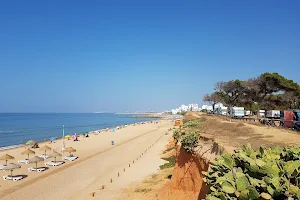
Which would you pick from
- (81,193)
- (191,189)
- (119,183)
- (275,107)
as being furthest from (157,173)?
(275,107)

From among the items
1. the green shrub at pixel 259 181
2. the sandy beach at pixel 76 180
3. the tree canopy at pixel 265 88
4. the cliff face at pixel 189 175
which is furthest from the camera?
the tree canopy at pixel 265 88

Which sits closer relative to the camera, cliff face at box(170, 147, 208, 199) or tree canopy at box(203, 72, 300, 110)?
cliff face at box(170, 147, 208, 199)

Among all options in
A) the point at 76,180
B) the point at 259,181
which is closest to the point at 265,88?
the point at 76,180

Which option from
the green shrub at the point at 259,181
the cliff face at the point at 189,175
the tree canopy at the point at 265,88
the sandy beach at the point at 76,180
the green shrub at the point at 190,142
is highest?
the tree canopy at the point at 265,88

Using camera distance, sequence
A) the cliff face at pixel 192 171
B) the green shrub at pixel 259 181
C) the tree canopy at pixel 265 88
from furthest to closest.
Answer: the tree canopy at pixel 265 88, the cliff face at pixel 192 171, the green shrub at pixel 259 181

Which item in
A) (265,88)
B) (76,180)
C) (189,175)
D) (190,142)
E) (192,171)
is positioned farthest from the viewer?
(265,88)

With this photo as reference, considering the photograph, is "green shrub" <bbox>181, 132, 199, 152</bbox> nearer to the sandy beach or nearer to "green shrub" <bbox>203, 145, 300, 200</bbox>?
"green shrub" <bbox>203, 145, 300, 200</bbox>

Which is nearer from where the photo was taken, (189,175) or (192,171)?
(192,171)

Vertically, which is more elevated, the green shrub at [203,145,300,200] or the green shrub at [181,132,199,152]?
the green shrub at [203,145,300,200]

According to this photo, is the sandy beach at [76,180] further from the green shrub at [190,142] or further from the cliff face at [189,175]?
the green shrub at [190,142]

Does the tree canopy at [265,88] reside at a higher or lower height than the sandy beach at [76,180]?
higher

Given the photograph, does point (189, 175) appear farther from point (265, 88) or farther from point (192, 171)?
point (265, 88)

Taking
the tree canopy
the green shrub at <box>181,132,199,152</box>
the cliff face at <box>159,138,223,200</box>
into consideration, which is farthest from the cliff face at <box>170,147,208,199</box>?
the tree canopy

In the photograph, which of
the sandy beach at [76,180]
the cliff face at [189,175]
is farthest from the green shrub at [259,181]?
the sandy beach at [76,180]
